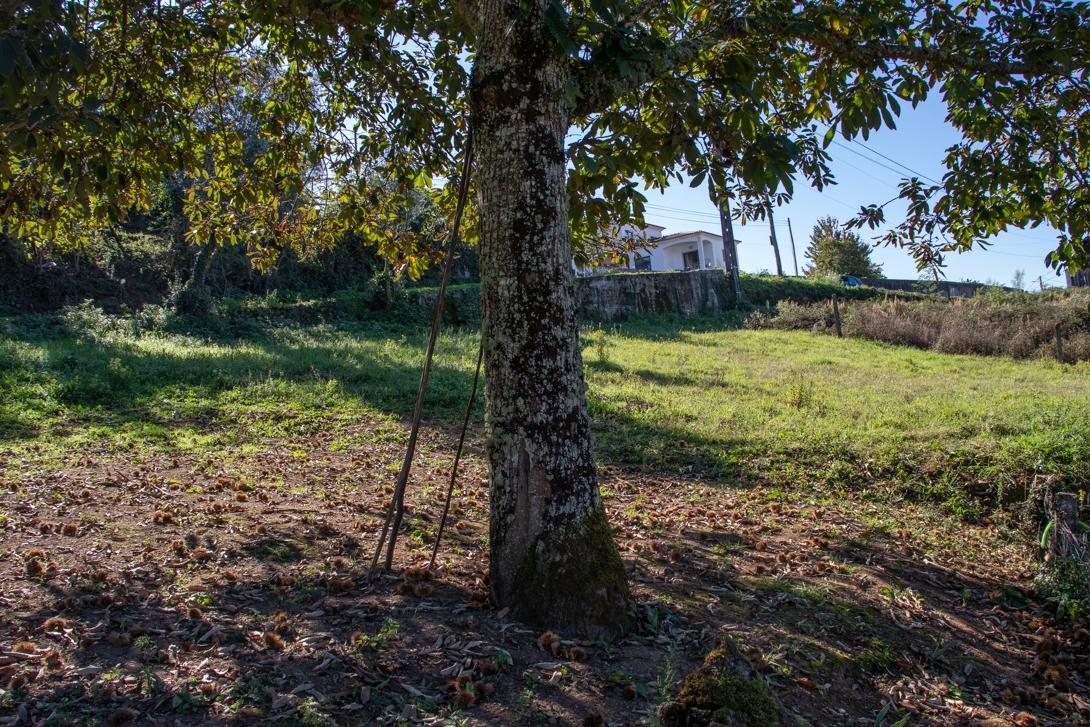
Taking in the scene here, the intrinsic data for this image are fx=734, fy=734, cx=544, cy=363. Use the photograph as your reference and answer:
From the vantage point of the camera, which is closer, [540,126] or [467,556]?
[540,126]

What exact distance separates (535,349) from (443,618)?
1.44 m

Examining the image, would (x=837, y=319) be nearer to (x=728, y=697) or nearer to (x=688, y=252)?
(x=728, y=697)

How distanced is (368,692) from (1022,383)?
45.5ft

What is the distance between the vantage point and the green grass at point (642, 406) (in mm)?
7656

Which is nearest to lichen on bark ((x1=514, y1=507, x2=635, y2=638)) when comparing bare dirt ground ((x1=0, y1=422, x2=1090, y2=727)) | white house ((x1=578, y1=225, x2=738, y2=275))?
bare dirt ground ((x1=0, y1=422, x2=1090, y2=727))

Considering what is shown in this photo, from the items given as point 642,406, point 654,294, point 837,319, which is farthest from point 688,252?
point 642,406

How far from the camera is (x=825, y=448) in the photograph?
8.33m

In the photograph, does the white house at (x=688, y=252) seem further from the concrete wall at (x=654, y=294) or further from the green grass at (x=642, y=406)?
the green grass at (x=642, y=406)

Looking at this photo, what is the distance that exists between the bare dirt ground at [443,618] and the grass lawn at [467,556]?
2 cm

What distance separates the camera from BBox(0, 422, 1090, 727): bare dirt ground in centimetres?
297

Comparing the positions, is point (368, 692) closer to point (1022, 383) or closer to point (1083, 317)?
point (1022, 383)

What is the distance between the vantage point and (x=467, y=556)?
486cm

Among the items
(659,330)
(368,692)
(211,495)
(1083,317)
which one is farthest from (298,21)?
(1083,317)

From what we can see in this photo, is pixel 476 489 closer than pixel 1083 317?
Yes
